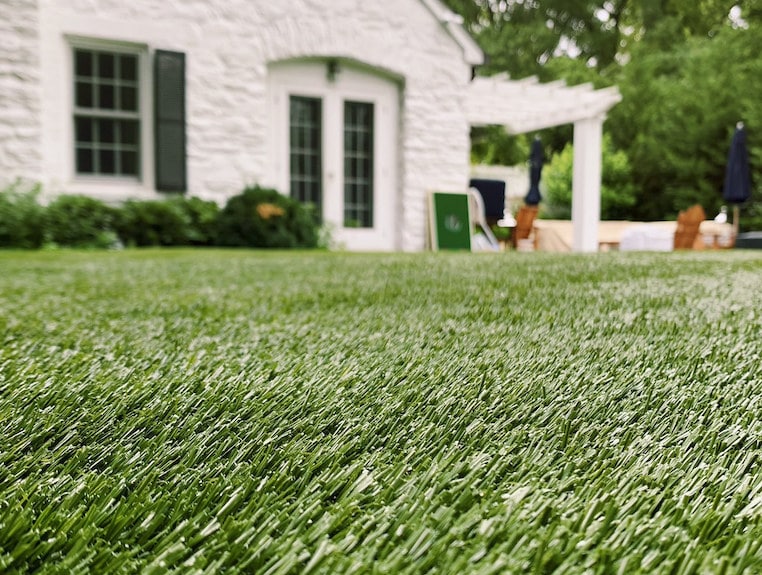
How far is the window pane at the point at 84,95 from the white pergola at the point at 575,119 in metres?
5.20

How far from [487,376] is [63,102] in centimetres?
803

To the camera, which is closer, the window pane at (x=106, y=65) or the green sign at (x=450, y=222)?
the window pane at (x=106, y=65)

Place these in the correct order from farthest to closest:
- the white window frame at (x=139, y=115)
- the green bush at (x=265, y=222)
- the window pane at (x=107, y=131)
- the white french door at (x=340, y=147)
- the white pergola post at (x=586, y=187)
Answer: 1. the white pergola post at (x=586, y=187)
2. the white french door at (x=340, y=147)
3. the window pane at (x=107, y=131)
4. the white window frame at (x=139, y=115)
5. the green bush at (x=265, y=222)

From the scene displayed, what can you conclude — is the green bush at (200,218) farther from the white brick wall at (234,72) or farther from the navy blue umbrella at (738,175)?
the navy blue umbrella at (738,175)

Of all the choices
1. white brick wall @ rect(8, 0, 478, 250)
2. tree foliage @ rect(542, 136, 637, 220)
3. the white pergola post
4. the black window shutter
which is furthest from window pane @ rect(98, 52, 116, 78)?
tree foliage @ rect(542, 136, 637, 220)

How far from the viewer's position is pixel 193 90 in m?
8.47

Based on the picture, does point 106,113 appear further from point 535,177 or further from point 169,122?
point 535,177

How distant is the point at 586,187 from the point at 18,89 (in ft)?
25.7

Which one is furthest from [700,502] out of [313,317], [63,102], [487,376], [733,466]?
[63,102]

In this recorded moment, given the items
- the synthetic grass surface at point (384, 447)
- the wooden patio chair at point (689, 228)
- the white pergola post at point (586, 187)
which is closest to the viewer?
the synthetic grass surface at point (384, 447)

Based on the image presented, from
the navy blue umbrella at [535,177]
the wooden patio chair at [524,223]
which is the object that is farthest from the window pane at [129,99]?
the navy blue umbrella at [535,177]

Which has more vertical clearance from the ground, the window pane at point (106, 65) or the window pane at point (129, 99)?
the window pane at point (106, 65)

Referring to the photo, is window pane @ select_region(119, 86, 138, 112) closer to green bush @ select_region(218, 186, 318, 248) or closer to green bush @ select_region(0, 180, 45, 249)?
green bush @ select_region(218, 186, 318, 248)

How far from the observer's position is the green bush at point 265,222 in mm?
7637
